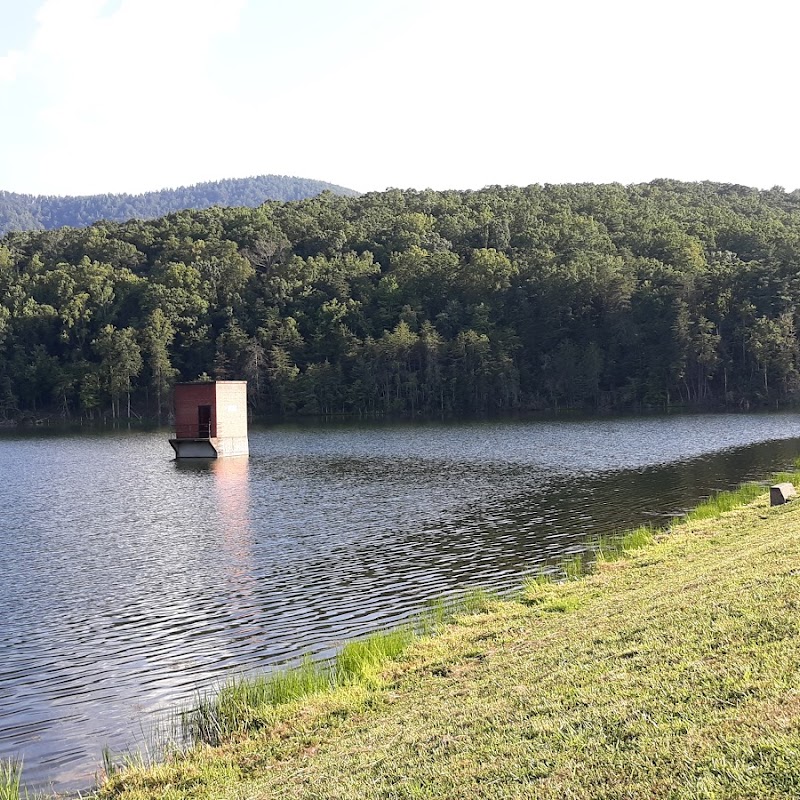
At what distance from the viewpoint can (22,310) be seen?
11762 cm

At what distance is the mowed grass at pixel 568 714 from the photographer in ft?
23.0

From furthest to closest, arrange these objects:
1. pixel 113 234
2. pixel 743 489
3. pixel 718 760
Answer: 1. pixel 113 234
2. pixel 743 489
3. pixel 718 760

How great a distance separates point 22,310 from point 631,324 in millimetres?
77562

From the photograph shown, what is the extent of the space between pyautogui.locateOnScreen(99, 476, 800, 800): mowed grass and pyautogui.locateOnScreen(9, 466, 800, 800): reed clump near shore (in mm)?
24

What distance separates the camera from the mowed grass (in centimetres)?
702

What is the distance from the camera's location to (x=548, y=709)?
8875 millimetres

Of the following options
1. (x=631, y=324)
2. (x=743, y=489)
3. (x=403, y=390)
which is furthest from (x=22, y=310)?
(x=743, y=489)

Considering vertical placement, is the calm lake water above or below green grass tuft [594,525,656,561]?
below

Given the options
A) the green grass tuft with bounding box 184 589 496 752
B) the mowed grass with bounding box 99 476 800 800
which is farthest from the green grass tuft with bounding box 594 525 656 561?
the green grass tuft with bounding box 184 589 496 752

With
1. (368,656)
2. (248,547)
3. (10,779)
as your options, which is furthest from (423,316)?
(10,779)

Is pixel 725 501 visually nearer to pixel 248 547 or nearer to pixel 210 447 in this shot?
pixel 248 547

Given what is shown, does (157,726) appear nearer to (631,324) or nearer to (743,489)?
(743,489)

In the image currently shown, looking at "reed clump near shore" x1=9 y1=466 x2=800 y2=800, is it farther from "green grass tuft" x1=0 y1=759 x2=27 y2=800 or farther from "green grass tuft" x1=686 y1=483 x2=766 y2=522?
"green grass tuft" x1=686 y1=483 x2=766 y2=522

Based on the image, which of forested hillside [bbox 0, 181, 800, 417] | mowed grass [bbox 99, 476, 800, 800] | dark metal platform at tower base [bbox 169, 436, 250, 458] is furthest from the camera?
forested hillside [bbox 0, 181, 800, 417]
